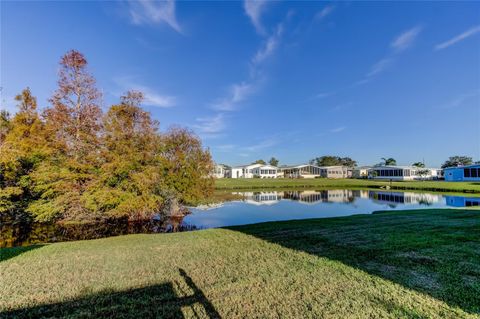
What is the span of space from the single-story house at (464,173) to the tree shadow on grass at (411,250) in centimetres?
4100

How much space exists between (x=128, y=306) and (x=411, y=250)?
5395 millimetres

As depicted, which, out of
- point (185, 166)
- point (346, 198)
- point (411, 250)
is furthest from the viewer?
A: point (346, 198)

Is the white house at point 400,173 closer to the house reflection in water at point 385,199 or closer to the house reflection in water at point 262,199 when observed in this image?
the house reflection in water at point 385,199

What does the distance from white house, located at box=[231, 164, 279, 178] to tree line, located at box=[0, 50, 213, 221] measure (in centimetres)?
5037

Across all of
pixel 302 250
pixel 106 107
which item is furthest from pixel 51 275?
pixel 106 107

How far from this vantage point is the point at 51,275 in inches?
169

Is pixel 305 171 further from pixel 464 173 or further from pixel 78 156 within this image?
pixel 78 156

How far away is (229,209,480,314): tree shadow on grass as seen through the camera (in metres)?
3.49

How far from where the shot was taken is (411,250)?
16.6ft

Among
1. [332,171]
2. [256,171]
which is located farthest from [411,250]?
[332,171]

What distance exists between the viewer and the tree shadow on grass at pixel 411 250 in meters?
3.49

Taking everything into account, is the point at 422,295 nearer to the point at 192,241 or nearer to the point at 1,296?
the point at 192,241

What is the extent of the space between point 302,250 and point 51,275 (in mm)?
4857

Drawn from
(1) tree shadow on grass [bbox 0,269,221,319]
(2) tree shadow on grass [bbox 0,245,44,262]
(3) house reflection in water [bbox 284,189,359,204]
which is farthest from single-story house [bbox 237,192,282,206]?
(1) tree shadow on grass [bbox 0,269,221,319]
